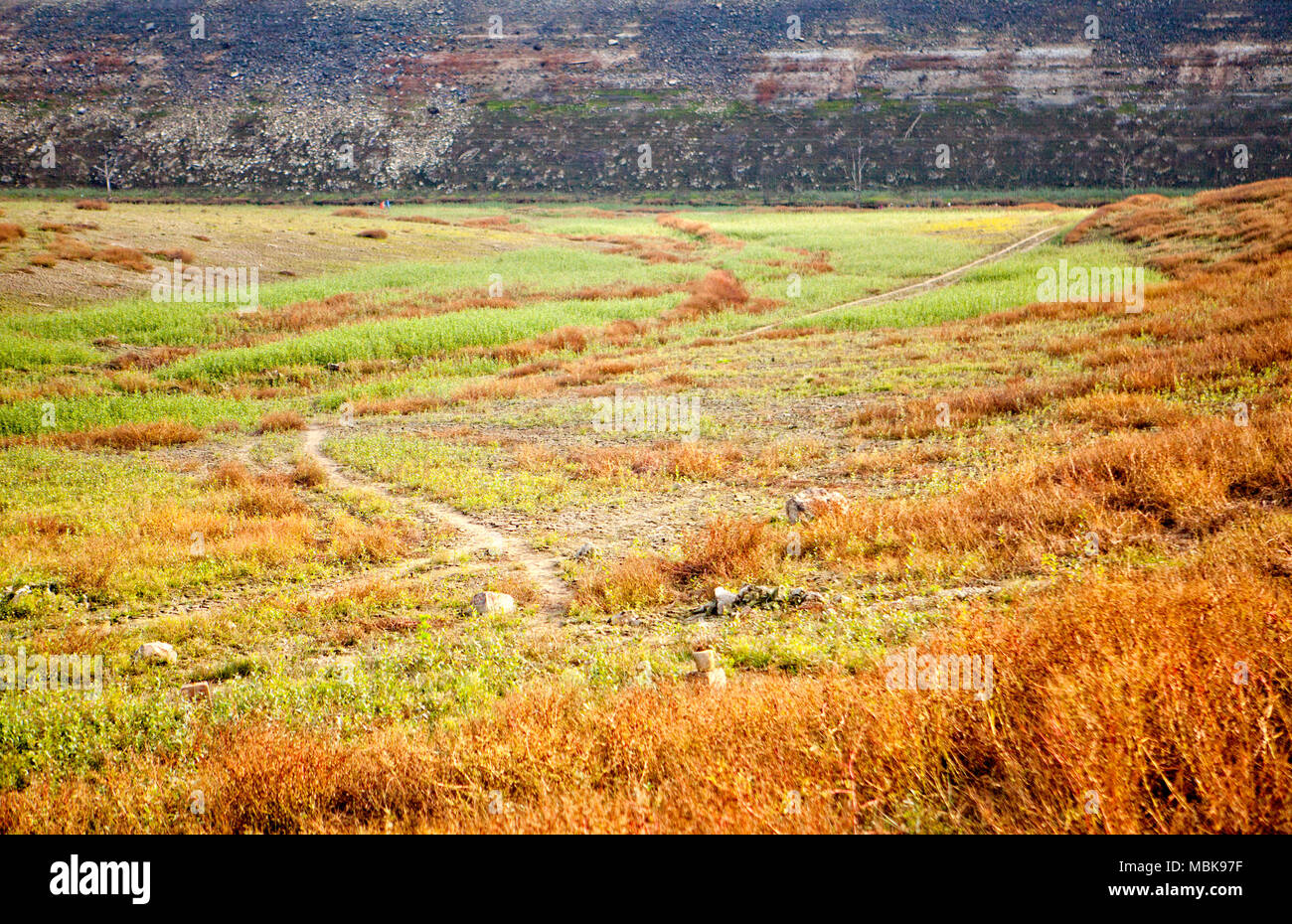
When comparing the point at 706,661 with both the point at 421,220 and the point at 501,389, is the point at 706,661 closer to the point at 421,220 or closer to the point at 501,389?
the point at 501,389

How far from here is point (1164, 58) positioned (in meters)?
109

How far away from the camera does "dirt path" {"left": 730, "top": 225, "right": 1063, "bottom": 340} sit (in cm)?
3089

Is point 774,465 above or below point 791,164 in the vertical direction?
below

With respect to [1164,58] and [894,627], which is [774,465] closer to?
[894,627]

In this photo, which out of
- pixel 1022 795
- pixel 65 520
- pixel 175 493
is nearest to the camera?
pixel 1022 795

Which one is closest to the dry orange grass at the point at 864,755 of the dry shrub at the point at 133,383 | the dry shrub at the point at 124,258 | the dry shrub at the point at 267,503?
the dry shrub at the point at 267,503

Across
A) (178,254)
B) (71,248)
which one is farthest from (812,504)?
(178,254)

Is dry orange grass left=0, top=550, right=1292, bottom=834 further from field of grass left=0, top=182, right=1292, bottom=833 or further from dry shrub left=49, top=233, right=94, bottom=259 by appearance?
dry shrub left=49, top=233, right=94, bottom=259

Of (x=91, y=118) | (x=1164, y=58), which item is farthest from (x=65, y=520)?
(x=1164, y=58)

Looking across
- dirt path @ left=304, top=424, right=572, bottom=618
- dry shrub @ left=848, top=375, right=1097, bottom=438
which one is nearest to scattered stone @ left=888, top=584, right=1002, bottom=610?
dirt path @ left=304, top=424, right=572, bottom=618

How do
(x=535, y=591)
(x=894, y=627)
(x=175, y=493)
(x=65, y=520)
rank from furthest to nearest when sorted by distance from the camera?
(x=175, y=493) → (x=65, y=520) → (x=535, y=591) → (x=894, y=627)

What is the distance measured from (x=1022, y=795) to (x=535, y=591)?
19.6 feet

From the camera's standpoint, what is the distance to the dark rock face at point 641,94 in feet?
316

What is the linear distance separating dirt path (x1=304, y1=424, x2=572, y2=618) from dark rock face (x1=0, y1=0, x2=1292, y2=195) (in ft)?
297
